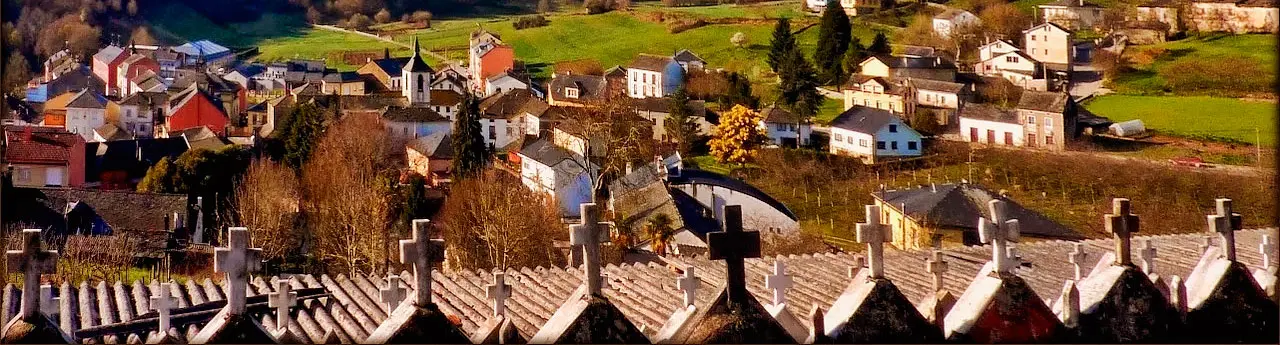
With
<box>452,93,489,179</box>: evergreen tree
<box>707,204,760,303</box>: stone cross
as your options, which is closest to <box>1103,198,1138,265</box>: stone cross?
<box>707,204,760,303</box>: stone cross

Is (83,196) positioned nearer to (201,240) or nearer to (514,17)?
(201,240)

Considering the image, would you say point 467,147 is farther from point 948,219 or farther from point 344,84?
point 344,84

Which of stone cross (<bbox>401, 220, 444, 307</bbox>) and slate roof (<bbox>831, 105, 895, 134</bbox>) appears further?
slate roof (<bbox>831, 105, 895, 134</bbox>)

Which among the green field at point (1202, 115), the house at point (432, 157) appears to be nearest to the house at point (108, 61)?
the house at point (432, 157)

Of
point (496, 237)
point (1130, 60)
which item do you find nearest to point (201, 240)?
point (496, 237)

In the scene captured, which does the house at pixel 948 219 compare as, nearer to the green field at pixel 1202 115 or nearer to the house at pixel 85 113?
the green field at pixel 1202 115

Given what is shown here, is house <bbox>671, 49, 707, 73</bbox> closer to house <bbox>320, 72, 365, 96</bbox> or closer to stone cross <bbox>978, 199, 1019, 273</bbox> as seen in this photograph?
house <bbox>320, 72, 365, 96</bbox>
